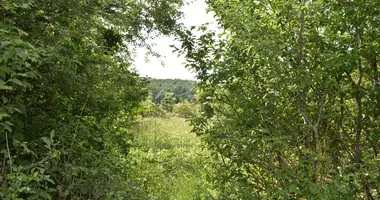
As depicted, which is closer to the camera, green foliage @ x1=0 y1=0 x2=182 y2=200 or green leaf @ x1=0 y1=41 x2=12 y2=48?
green leaf @ x1=0 y1=41 x2=12 y2=48

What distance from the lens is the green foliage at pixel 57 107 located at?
186 cm

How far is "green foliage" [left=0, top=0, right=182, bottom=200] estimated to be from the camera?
1.86m

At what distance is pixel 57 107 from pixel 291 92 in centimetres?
209

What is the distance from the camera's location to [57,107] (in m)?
2.96

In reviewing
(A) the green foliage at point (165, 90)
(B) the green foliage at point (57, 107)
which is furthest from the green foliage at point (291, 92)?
(B) the green foliage at point (57, 107)

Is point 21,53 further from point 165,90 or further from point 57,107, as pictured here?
point 165,90

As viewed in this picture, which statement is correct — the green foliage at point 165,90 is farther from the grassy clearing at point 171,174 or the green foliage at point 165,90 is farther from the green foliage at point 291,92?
the grassy clearing at point 171,174

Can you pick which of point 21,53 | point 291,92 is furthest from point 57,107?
point 291,92

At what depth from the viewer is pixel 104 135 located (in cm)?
361

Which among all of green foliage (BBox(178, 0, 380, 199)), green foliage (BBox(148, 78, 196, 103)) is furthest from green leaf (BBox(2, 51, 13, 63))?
green foliage (BBox(148, 78, 196, 103))

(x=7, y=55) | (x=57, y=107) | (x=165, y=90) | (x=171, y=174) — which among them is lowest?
(x=171, y=174)

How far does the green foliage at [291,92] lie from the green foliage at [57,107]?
959mm

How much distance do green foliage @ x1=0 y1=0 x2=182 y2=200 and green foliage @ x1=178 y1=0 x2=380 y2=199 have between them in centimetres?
96

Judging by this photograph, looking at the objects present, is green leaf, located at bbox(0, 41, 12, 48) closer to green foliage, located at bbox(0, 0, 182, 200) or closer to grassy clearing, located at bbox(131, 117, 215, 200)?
green foliage, located at bbox(0, 0, 182, 200)
